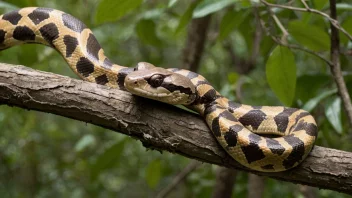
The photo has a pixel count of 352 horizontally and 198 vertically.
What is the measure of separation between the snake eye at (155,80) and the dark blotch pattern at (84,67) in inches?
24.5

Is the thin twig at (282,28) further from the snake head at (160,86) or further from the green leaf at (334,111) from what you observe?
the snake head at (160,86)

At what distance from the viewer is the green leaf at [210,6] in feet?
9.71

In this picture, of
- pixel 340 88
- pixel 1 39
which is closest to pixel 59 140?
pixel 1 39

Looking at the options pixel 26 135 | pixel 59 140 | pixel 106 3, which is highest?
pixel 106 3

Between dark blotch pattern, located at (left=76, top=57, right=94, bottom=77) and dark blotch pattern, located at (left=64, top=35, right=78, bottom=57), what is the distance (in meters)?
0.13

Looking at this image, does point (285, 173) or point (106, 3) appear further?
point (106, 3)

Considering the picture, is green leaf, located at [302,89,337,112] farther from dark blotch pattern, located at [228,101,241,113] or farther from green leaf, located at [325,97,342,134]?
dark blotch pattern, located at [228,101,241,113]

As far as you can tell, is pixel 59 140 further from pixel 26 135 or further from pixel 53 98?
pixel 53 98

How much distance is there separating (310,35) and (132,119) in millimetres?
1716

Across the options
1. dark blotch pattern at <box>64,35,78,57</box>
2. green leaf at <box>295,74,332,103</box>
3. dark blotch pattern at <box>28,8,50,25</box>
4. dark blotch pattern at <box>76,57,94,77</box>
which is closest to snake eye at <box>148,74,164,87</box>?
dark blotch pattern at <box>76,57,94,77</box>

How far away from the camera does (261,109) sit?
3.09 meters

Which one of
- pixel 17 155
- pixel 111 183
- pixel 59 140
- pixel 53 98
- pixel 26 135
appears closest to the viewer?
pixel 53 98

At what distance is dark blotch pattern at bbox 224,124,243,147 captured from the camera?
253cm

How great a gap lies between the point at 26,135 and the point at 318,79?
13.8ft
